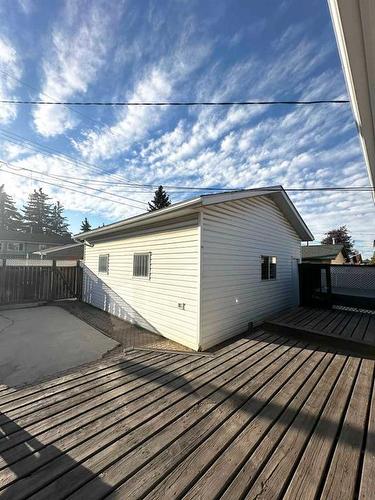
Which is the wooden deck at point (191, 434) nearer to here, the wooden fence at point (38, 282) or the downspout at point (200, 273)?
the downspout at point (200, 273)

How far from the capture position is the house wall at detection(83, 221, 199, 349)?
5.16 m

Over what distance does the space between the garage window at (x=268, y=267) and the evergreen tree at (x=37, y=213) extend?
165ft

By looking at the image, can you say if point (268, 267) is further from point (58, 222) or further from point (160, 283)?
point (58, 222)

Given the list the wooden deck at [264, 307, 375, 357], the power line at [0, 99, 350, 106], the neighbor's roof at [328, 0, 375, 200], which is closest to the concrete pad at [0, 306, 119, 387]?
the wooden deck at [264, 307, 375, 357]

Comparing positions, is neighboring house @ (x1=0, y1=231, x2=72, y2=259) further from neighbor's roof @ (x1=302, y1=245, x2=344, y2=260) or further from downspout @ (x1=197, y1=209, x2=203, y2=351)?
neighbor's roof @ (x1=302, y1=245, x2=344, y2=260)

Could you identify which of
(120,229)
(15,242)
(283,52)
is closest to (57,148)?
(120,229)

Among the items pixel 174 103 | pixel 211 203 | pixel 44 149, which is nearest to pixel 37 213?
pixel 44 149

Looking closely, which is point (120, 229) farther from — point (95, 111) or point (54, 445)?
point (54, 445)

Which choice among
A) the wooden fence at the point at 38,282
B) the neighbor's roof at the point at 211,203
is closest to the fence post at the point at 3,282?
the wooden fence at the point at 38,282

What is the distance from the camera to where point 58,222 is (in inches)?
1889

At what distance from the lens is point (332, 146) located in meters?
6.62

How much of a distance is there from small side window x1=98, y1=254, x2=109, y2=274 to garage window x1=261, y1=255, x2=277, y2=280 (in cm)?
591

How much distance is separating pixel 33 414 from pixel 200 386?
1861mm

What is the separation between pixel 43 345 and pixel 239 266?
5274mm
